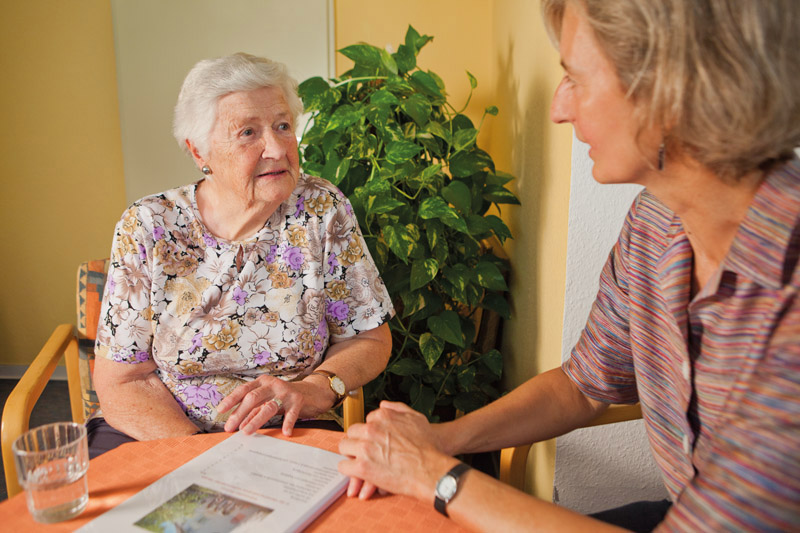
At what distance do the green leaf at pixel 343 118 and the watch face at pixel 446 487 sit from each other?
1.33m

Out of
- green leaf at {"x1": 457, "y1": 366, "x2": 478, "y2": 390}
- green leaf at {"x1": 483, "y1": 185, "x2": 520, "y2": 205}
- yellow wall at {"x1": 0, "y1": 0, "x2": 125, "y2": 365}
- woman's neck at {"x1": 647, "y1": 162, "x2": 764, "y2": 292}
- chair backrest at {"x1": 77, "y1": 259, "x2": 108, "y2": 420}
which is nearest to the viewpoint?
woman's neck at {"x1": 647, "y1": 162, "x2": 764, "y2": 292}

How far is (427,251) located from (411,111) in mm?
466

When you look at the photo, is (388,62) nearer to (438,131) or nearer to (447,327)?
(438,131)

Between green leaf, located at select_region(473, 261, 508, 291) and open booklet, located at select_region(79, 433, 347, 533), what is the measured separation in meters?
1.04

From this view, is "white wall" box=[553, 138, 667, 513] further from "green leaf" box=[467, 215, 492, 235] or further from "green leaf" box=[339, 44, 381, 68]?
"green leaf" box=[339, 44, 381, 68]

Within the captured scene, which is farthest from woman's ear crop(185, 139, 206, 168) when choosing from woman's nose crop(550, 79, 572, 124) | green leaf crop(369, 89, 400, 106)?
woman's nose crop(550, 79, 572, 124)

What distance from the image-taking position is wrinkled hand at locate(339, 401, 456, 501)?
2.92ft

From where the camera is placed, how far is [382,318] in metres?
1.61

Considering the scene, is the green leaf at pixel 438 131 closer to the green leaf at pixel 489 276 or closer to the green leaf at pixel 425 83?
the green leaf at pixel 425 83

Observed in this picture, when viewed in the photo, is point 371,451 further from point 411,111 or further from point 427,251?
point 411,111

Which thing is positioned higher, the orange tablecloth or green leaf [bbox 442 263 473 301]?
green leaf [bbox 442 263 473 301]

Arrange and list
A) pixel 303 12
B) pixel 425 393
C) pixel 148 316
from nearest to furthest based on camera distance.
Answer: pixel 148 316, pixel 425 393, pixel 303 12

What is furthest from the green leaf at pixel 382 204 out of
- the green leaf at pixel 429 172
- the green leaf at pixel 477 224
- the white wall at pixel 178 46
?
the white wall at pixel 178 46

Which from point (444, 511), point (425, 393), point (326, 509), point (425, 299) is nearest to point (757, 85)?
point (444, 511)
